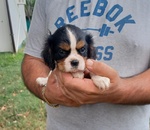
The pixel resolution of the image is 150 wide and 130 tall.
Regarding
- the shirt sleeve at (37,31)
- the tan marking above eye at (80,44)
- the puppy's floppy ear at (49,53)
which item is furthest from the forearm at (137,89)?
the shirt sleeve at (37,31)

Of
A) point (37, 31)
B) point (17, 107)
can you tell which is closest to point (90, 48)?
point (37, 31)

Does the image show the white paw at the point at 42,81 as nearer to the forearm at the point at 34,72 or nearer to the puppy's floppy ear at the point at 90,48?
the forearm at the point at 34,72

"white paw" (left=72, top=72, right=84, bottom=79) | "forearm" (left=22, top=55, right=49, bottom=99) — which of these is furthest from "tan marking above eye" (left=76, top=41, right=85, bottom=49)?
"forearm" (left=22, top=55, right=49, bottom=99)

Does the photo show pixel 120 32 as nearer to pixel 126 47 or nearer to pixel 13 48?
pixel 126 47

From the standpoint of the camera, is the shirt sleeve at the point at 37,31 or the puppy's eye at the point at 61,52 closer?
the puppy's eye at the point at 61,52

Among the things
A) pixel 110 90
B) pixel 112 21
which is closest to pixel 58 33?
pixel 112 21

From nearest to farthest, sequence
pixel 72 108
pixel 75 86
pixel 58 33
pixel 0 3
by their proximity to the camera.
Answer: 1. pixel 75 86
2. pixel 58 33
3. pixel 72 108
4. pixel 0 3
